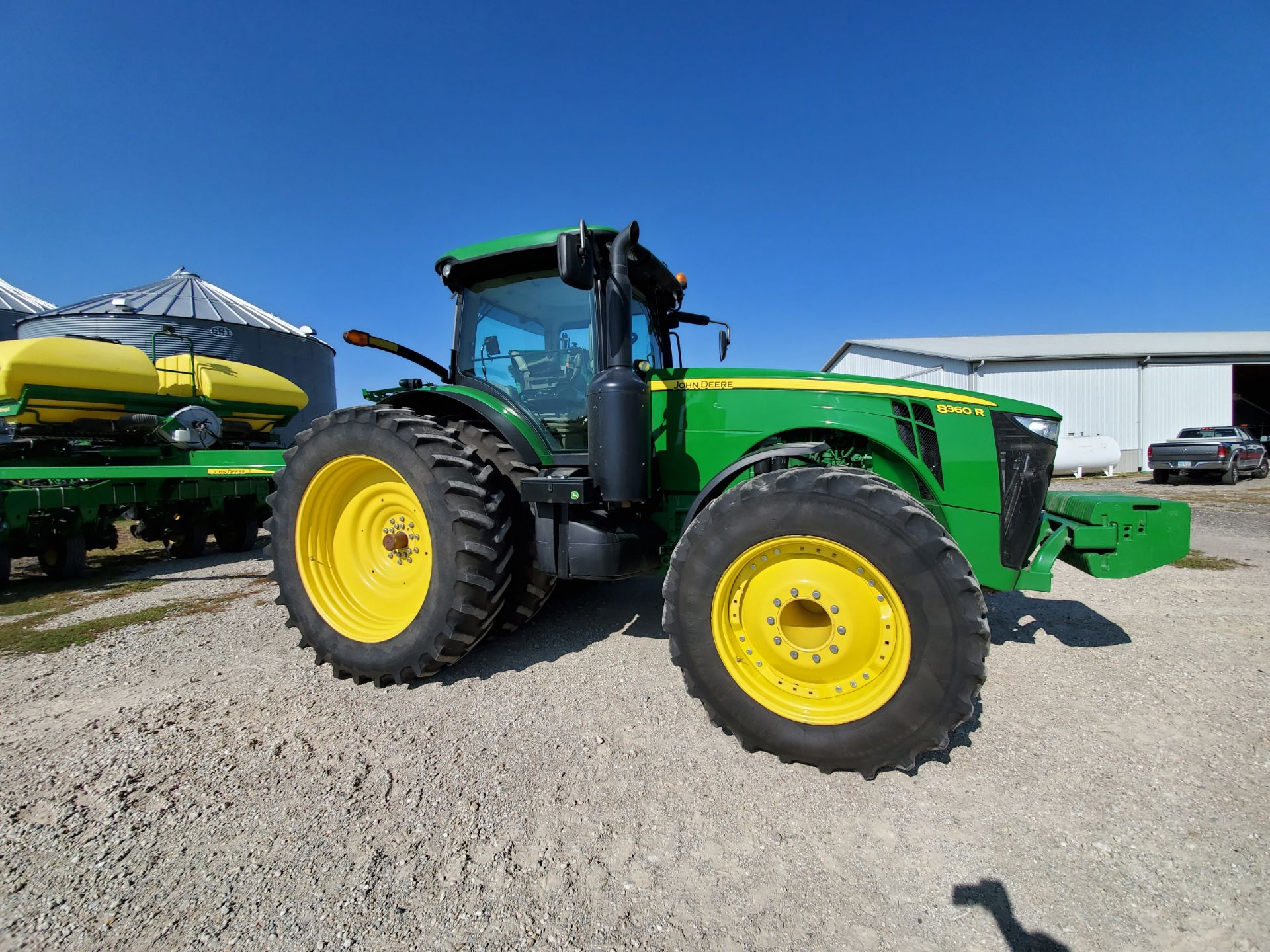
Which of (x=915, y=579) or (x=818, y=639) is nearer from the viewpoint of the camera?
(x=915, y=579)

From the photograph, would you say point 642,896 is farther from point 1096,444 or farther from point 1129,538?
point 1096,444

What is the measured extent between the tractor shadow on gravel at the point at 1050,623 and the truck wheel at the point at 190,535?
8.03 m

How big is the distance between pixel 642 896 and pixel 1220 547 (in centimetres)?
809

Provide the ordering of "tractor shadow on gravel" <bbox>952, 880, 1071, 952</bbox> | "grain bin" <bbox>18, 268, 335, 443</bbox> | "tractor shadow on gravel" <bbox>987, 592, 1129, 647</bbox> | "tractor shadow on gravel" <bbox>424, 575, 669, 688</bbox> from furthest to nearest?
"grain bin" <bbox>18, 268, 335, 443</bbox>
"tractor shadow on gravel" <bbox>987, 592, 1129, 647</bbox>
"tractor shadow on gravel" <bbox>424, 575, 669, 688</bbox>
"tractor shadow on gravel" <bbox>952, 880, 1071, 952</bbox>

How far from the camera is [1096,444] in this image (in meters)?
17.9

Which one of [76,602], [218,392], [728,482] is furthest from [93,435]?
[728,482]

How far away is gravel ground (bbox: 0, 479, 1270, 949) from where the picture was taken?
5.14ft

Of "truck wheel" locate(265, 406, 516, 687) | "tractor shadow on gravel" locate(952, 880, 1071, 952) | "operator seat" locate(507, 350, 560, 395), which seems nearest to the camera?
"tractor shadow on gravel" locate(952, 880, 1071, 952)

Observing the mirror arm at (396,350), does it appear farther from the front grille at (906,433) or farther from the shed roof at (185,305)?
the shed roof at (185,305)

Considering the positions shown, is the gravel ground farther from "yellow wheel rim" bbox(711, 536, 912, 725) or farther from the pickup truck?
the pickup truck

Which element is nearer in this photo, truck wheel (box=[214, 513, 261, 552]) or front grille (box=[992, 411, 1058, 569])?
front grille (box=[992, 411, 1058, 569])

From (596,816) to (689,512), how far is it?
131 cm

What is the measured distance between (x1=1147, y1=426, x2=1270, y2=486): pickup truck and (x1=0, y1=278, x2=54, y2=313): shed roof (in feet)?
112

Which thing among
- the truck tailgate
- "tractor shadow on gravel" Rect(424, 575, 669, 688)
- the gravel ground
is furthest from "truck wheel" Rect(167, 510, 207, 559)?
the truck tailgate
